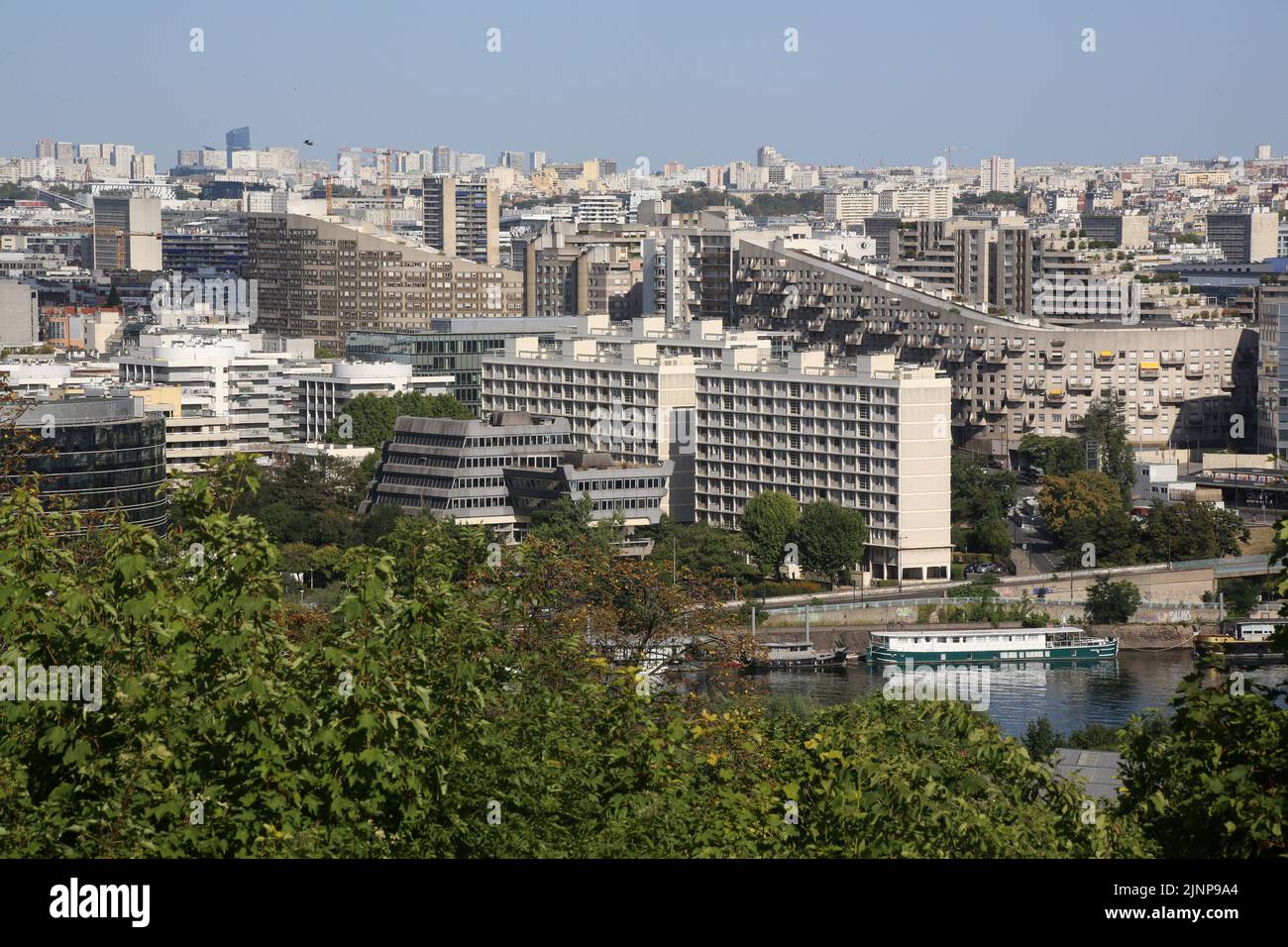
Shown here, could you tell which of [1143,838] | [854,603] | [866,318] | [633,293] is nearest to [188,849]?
[1143,838]

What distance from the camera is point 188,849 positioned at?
3236 mm

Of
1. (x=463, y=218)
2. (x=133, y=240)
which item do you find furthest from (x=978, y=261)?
(x=133, y=240)

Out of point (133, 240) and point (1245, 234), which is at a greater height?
point (1245, 234)

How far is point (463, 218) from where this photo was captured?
125 ft

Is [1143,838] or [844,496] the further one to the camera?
[844,496]

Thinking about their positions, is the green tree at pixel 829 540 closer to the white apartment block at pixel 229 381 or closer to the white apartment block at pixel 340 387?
the white apartment block at pixel 340 387

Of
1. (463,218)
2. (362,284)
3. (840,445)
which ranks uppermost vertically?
(463,218)

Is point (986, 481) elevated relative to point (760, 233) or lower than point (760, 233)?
lower

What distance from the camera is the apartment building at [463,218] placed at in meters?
37.5

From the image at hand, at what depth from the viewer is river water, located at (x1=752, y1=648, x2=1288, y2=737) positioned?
1135 centimetres

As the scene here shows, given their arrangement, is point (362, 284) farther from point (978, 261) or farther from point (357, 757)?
point (357, 757)

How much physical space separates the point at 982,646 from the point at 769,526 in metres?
2.01
